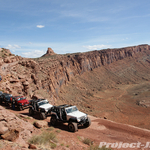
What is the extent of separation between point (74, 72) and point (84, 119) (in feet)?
150

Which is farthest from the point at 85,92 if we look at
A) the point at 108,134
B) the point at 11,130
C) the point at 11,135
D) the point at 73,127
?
the point at 11,135

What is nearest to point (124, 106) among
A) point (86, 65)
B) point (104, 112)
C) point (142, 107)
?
point (142, 107)

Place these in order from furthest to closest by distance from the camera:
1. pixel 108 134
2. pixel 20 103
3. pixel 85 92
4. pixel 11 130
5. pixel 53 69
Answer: pixel 85 92
pixel 53 69
pixel 20 103
pixel 108 134
pixel 11 130

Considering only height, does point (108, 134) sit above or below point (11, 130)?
below

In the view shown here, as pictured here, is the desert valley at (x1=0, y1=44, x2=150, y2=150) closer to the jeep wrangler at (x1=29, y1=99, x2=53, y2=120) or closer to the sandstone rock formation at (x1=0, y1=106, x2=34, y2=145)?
the sandstone rock formation at (x1=0, y1=106, x2=34, y2=145)

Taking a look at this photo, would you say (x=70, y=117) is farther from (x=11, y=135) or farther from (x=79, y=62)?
(x=79, y=62)

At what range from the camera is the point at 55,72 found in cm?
4028

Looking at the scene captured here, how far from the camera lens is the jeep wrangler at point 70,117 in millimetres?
9398

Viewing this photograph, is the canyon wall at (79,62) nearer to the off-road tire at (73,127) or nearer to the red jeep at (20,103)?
the red jeep at (20,103)

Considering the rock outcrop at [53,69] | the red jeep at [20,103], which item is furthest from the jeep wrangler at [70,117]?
the rock outcrop at [53,69]

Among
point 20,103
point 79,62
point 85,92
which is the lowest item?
point 85,92

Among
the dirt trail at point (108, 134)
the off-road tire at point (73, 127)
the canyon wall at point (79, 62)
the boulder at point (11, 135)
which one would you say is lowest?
the dirt trail at point (108, 134)

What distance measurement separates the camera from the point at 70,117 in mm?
9727

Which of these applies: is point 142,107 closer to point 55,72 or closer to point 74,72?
point 55,72
